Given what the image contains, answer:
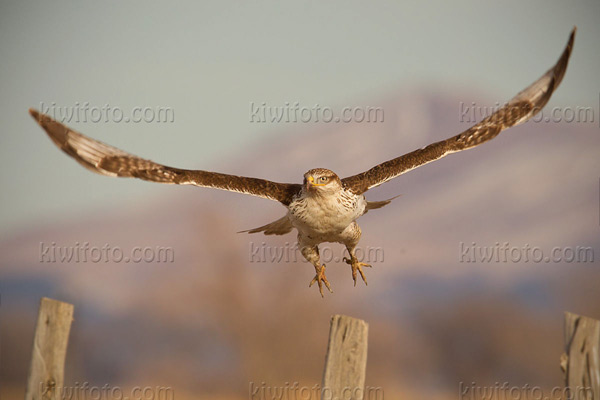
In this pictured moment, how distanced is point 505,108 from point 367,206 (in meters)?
2.63

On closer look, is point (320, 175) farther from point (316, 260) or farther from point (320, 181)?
point (316, 260)

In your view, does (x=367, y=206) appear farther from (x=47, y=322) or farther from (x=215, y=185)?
(x=47, y=322)

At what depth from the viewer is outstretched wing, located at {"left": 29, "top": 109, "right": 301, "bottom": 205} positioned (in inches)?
337

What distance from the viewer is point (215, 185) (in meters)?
8.73

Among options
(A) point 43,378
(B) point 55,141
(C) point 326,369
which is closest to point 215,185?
(B) point 55,141

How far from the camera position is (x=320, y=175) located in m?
8.27

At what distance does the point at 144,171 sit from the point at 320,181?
2.53 metres

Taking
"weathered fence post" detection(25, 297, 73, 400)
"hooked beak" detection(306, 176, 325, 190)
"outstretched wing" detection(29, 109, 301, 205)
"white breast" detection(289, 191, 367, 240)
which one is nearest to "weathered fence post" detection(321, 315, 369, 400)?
"weathered fence post" detection(25, 297, 73, 400)

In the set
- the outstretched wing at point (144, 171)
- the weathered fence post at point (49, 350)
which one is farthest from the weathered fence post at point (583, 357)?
the weathered fence post at point (49, 350)

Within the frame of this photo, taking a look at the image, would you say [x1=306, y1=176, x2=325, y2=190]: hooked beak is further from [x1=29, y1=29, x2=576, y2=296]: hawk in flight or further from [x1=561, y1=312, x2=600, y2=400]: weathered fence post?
[x1=561, y1=312, x2=600, y2=400]: weathered fence post

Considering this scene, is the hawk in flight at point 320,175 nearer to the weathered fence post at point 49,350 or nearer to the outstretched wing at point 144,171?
the outstretched wing at point 144,171

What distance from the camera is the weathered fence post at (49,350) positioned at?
6238 mm

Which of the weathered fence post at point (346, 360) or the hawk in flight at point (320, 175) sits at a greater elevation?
the hawk in flight at point (320, 175)

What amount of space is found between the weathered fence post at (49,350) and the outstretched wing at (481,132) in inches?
167
